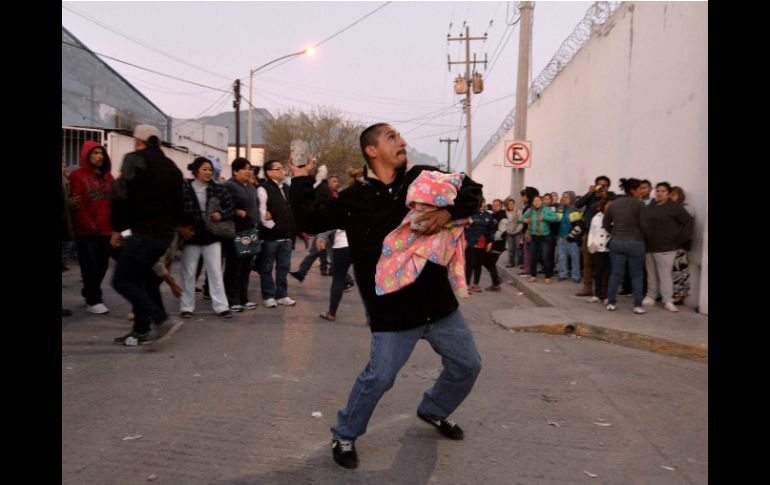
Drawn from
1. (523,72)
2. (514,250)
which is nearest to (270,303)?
(514,250)

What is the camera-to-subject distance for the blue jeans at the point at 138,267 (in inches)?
206

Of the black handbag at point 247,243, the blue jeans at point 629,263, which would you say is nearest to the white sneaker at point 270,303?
the black handbag at point 247,243

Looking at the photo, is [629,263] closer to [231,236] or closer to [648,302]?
[648,302]

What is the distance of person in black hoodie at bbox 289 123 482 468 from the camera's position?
123 inches

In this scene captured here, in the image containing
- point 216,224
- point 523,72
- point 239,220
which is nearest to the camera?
point 216,224

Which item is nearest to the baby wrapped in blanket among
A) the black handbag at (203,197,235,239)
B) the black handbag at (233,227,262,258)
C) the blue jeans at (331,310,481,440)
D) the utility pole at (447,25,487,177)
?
the blue jeans at (331,310,481,440)

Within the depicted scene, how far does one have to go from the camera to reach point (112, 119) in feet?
98.0

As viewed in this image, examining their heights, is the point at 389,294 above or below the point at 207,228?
below

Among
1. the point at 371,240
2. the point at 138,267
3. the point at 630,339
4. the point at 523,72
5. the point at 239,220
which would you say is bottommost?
the point at 630,339

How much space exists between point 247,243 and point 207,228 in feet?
2.37

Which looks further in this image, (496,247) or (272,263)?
(496,247)

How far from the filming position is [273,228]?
765cm
